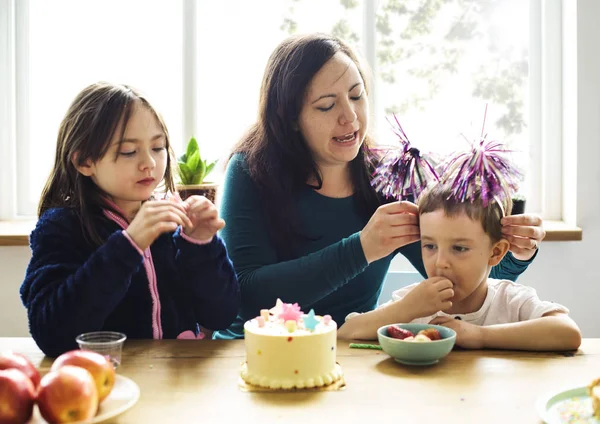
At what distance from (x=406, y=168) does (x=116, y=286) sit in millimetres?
646

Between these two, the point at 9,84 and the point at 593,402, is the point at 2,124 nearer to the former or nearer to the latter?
the point at 9,84

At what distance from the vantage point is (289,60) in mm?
1845

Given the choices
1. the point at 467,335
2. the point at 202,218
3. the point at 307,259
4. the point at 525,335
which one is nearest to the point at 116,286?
the point at 202,218

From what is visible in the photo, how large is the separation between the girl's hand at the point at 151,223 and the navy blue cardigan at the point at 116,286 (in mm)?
22

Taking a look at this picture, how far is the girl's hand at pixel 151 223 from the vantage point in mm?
1368

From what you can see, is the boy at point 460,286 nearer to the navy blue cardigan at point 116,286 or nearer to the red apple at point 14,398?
the navy blue cardigan at point 116,286

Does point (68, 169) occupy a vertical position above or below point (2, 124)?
below

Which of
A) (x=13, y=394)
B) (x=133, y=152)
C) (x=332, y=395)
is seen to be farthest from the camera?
(x=133, y=152)

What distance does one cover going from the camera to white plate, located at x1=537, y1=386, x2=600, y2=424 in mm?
998

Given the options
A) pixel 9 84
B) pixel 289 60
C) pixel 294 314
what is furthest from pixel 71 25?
pixel 294 314

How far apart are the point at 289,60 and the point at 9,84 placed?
1.63 m

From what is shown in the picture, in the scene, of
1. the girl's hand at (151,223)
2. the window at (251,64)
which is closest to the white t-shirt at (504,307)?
the girl's hand at (151,223)

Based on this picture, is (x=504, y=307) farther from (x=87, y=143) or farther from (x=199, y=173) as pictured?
(x=199, y=173)

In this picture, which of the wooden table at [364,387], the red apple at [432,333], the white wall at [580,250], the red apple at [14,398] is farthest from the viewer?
the white wall at [580,250]
